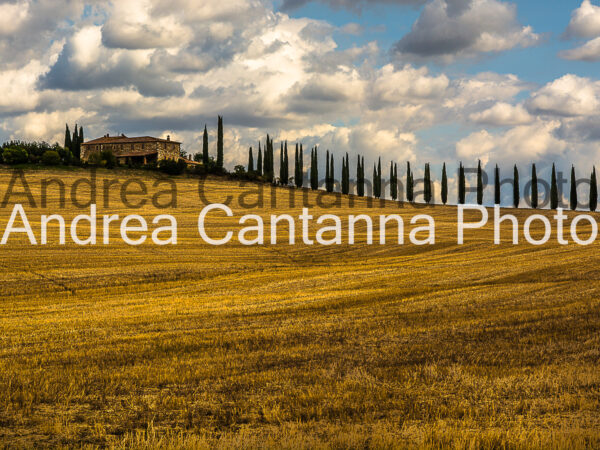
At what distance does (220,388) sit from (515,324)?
33.4ft

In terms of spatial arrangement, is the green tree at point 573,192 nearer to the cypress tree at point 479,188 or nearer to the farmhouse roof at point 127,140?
the cypress tree at point 479,188

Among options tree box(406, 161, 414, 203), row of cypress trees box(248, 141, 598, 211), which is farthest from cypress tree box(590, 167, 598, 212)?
tree box(406, 161, 414, 203)

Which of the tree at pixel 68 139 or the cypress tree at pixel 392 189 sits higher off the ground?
the tree at pixel 68 139

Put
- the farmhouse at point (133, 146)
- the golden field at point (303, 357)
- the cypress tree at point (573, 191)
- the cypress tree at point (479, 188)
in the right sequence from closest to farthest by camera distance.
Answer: the golden field at point (303, 357) → the cypress tree at point (573, 191) → the cypress tree at point (479, 188) → the farmhouse at point (133, 146)

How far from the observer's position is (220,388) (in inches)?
443

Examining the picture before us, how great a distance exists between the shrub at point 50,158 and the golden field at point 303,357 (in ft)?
239

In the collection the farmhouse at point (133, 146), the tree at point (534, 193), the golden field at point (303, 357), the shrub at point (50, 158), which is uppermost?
the farmhouse at point (133, 146)

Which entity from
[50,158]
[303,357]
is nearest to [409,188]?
[50,158]

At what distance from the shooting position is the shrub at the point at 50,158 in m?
102

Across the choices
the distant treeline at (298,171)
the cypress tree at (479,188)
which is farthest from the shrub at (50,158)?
the cypress tree at (479,188)

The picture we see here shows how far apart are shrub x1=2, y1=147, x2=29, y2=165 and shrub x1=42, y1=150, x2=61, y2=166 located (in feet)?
10.2

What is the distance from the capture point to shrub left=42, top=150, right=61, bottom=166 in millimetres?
102000

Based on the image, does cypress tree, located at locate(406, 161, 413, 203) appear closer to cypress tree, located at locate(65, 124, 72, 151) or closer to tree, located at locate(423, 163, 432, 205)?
tree, located at locate(423, 163, 432, 205)

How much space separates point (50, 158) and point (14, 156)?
18.7 feet
